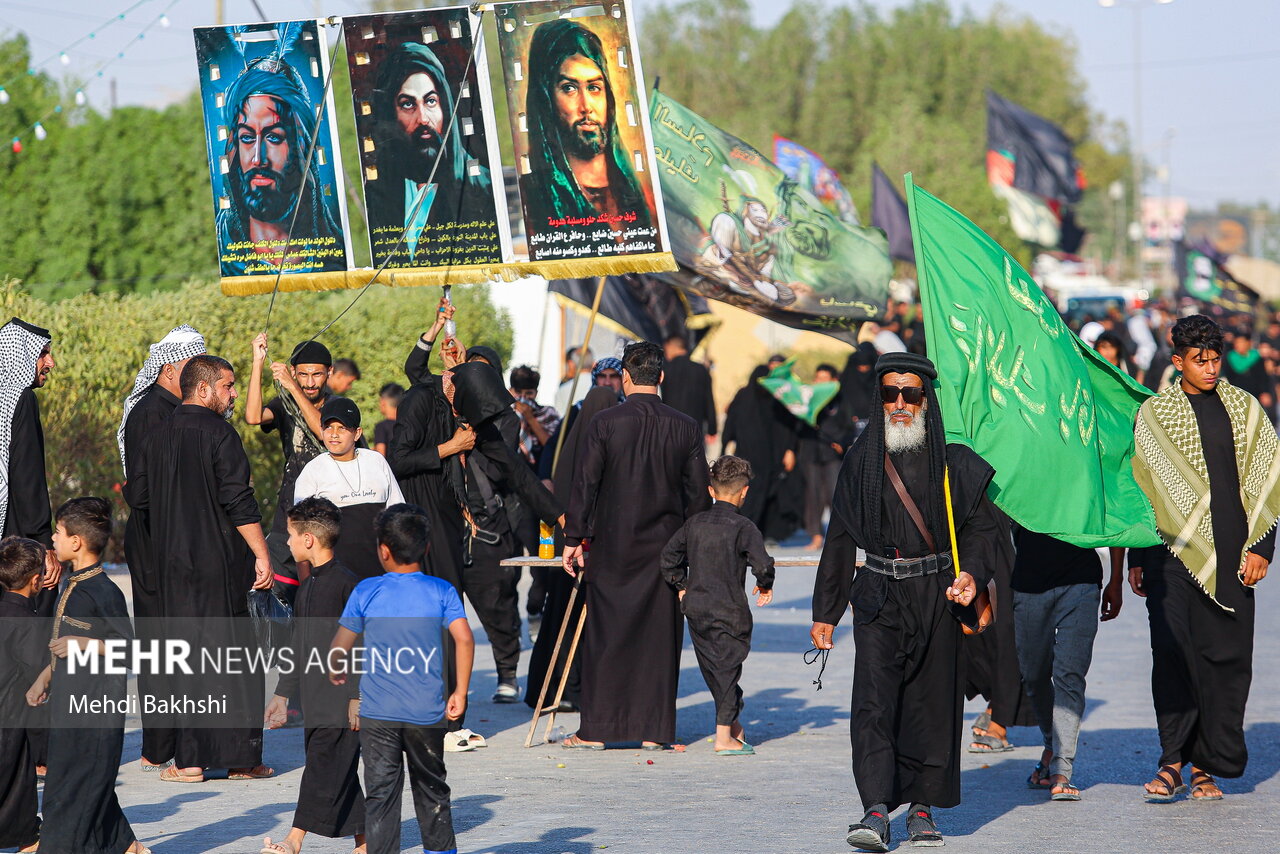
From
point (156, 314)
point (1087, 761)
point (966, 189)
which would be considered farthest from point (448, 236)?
point (966, 189)

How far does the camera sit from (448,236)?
27.9ft

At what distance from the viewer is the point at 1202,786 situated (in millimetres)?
6945

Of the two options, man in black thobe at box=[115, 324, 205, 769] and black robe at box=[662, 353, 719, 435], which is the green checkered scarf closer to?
man in black thobe at box=[115, 324, 205, 769]

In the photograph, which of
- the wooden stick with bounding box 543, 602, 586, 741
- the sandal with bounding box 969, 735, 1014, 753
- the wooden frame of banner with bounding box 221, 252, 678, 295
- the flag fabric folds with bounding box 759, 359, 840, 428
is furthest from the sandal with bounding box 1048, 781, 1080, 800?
the flag fabric folds with bounding box 759, 359, 840, 428

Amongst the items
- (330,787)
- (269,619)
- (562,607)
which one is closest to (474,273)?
(562,607)

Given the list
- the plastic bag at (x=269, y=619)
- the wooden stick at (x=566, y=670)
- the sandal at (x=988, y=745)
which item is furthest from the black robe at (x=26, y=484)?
the sandal at (x=988, y=745)

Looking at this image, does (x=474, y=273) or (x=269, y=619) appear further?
(x=474, y=273)

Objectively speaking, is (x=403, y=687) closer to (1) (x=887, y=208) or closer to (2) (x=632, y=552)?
(2) (x=632, y=552)

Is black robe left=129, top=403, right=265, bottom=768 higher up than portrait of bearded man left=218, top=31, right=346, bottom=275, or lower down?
lower down

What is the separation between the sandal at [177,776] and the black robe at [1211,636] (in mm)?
3977

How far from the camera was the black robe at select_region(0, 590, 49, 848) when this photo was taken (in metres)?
5.68

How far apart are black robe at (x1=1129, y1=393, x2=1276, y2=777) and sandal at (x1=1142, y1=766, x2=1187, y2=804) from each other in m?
0.05

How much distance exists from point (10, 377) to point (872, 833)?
3.98 metres

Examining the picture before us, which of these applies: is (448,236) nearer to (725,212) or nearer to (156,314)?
(725,212)
